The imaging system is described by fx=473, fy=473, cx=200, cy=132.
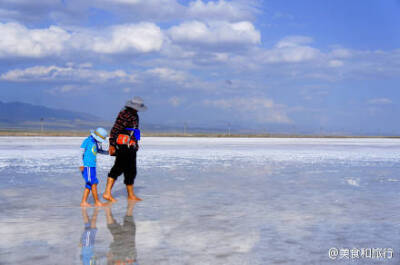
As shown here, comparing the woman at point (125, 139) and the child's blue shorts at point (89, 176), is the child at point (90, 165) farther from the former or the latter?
the woman at point (125, 139)

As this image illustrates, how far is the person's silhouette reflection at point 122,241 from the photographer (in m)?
4.86

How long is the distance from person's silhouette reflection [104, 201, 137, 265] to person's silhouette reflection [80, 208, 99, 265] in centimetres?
19

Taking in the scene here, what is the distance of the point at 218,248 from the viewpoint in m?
5.35

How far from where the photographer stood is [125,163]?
868cm

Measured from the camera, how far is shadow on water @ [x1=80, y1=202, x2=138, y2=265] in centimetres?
486

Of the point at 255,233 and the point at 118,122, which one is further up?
the point at 118,122

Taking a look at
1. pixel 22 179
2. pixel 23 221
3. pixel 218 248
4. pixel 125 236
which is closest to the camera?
pixel 218 248

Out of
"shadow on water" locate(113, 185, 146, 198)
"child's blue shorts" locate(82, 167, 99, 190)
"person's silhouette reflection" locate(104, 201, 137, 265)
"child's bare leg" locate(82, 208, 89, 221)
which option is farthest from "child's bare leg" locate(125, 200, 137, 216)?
"shadow on water" locate(113, 185, 146, 198)

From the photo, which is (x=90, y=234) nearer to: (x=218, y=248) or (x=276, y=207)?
(x=218, y=248)

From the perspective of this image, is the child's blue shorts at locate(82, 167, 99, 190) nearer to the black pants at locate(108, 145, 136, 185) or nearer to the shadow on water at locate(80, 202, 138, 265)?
the black pants at locate(108, 145, 136, 185)

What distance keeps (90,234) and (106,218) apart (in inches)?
43.5

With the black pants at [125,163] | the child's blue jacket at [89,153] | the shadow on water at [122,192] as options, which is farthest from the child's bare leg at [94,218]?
the shadow on water at [122,192]

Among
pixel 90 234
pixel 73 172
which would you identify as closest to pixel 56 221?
pixel 90 234

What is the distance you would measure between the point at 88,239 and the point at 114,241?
13.7 inches
